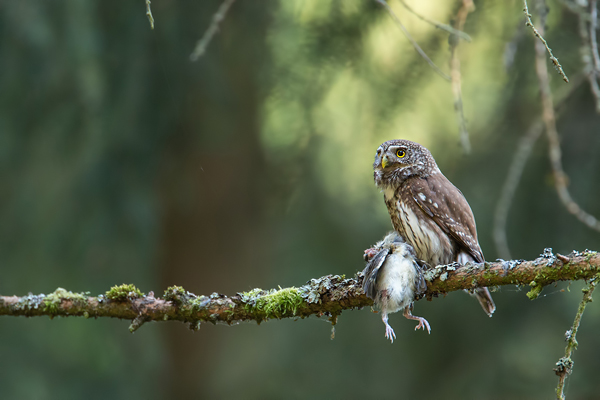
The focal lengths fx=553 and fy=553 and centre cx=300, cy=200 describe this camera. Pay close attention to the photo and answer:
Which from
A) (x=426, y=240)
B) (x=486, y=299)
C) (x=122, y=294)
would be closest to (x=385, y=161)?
(x=426, y=240)

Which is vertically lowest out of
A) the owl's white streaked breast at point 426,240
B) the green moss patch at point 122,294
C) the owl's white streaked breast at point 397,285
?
Result: the owl's white streaked breast at point 397,285

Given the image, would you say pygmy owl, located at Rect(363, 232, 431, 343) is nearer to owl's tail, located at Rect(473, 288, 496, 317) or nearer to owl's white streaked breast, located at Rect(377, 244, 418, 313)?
owl's white streaked breast, located at Rect(377, 244, 418, 313)

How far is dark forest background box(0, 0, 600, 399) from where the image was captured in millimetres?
3768

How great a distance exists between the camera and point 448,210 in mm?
3025

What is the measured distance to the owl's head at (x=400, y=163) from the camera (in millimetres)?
3273

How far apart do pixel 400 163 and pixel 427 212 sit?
0.42 metres

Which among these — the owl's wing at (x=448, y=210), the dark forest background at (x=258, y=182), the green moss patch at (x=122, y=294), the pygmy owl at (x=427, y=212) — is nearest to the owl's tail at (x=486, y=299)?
the pygmy owl at (x=427, y=212)

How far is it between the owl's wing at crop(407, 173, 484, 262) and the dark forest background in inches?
40.9

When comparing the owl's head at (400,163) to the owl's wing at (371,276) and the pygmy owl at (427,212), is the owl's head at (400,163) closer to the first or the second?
the pygmy owl at (427,212)

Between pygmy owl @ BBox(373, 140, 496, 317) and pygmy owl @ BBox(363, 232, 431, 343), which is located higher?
pygmy owl @ BBox(373, 140, 496, 317)

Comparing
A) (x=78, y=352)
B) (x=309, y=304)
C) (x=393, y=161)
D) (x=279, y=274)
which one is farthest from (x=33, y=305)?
(x=279, y=274)

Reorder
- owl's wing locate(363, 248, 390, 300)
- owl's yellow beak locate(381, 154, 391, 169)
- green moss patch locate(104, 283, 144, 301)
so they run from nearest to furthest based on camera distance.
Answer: owl's wing locate(363, 248, 390, 300) < green moss patch locate(104, 283, 144, 301) < owl's yellow beak locate(381, 154, 391, 169)

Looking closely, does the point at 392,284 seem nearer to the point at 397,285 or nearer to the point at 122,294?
the point at 397,285

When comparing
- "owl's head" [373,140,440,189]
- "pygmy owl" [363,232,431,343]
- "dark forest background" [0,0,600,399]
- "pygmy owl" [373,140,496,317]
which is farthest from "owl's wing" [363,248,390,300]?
"dark forest background" [0,0,600,399]
